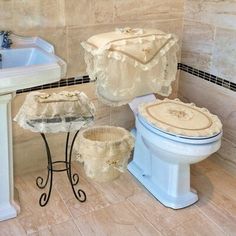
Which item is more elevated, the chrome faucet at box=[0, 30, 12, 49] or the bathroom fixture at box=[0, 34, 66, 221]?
the chrome faucet at box=[0, 30, 12, 49]

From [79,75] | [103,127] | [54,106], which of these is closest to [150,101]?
[103,127]

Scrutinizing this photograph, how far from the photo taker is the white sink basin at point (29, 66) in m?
1.47

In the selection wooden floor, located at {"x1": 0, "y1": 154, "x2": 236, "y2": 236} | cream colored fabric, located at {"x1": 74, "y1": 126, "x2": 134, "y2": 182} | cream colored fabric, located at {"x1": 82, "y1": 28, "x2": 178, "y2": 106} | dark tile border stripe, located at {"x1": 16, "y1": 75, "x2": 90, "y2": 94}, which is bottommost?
wooden floor, located at {"x1": 0, "y1": 154, "x2": 236, "y2": 236}

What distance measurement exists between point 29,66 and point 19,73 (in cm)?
7

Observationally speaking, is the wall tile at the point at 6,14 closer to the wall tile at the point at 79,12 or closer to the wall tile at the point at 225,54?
the wall tile at the point at 79,12

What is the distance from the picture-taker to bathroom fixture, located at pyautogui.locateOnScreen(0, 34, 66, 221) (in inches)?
59.9

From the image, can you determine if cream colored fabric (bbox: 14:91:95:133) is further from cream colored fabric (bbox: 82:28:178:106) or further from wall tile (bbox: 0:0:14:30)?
wall tile (bbox: 0:0:14:30)

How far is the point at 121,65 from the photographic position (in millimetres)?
1978

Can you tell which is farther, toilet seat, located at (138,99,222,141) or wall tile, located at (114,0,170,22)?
wall tile, located at (114,0,170,22)

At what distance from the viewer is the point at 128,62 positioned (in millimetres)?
1973

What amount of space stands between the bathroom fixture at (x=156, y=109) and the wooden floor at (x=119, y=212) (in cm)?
9

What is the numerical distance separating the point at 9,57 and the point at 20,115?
310mm

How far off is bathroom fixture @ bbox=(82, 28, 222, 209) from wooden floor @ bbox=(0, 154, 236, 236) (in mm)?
95

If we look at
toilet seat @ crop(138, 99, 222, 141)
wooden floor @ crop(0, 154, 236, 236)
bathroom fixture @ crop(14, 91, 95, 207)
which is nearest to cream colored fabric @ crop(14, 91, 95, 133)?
bathroom fixture @ crop(14, 91, 95, 207)
